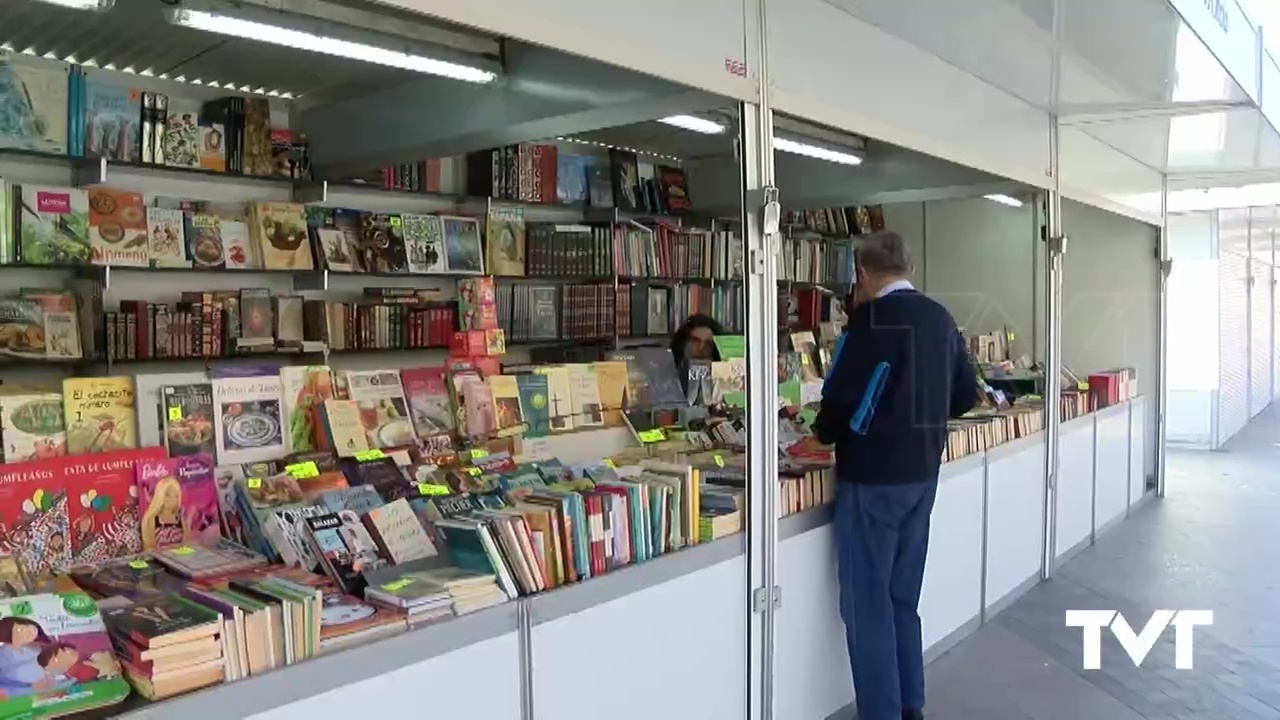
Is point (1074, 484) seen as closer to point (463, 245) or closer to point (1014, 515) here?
point (1014, 515)

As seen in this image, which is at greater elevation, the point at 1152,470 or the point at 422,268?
the point at 422,268

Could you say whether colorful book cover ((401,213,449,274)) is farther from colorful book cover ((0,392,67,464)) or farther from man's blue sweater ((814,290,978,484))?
colorful book cover ((0,392,67,464))

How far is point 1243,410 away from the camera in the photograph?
13438 mm

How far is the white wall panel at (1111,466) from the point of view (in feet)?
22.3

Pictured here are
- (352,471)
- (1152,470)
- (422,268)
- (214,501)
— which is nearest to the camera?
(214,501)

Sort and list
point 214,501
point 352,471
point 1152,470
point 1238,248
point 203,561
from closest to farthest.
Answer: point 203,561
point 214,501
point 352,471
point 1152,470
point 1238,248

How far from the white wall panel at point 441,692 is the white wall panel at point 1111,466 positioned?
18.1ft

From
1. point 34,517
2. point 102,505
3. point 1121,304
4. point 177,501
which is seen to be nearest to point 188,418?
point 177,501

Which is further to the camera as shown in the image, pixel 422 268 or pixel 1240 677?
pixel 422 268

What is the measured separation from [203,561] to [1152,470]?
27.0ft

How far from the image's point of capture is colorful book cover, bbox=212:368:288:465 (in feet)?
9.41

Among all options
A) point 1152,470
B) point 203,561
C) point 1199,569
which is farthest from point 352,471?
point 1152,470

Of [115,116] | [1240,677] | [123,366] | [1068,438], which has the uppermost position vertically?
[115,116]

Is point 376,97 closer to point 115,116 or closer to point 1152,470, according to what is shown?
point 115,116
